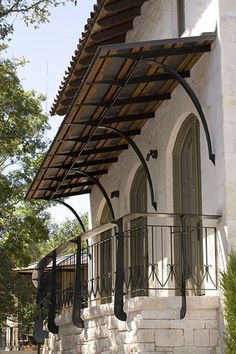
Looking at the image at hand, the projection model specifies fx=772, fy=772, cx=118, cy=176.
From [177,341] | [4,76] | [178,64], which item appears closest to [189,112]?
[178,64]

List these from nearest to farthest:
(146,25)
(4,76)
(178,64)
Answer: (178,64), (146,25), (4,76)

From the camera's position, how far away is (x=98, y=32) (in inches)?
492

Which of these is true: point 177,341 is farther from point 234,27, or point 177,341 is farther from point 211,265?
point 234,27

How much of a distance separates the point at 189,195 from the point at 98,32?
10.6 ft

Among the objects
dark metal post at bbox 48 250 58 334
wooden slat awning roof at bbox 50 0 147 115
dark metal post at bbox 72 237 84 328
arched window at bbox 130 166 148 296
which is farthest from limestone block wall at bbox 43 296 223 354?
wooden slat awning roof at bbox 50 0 147 115

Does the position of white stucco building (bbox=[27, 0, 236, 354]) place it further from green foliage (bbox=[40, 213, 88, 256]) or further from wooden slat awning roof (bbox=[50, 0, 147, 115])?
green foliage (bbox=[40, 213, 88, 256])

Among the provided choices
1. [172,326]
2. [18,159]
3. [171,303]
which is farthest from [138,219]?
[18,159]

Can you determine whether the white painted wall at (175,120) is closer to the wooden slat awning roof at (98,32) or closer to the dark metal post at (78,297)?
the wooden slat awning roof at (98,32)

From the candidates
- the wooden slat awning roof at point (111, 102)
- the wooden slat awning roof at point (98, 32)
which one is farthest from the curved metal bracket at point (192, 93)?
the wooden slat awning roof at point (98, 32)

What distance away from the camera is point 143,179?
13859 millimetres

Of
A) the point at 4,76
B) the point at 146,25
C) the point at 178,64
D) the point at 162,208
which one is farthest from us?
the point at 4,76

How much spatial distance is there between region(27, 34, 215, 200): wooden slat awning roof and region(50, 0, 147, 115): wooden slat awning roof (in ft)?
3.83

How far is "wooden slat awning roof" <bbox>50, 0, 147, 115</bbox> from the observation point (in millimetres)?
11875

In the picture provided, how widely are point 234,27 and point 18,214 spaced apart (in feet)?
45.3
